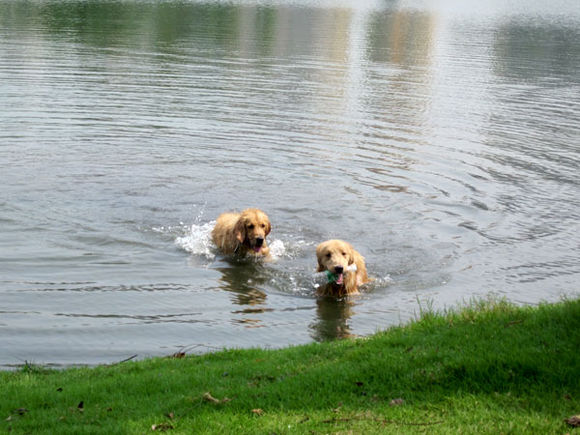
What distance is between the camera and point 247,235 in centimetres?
1451

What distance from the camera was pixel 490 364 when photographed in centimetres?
742

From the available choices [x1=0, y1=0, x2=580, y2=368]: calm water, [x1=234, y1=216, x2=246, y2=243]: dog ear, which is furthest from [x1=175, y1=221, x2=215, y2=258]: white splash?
[x1=234, y1=216, x2=246, y2=243]: dog ear

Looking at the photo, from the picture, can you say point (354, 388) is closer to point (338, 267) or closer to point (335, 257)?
point (338, 267)

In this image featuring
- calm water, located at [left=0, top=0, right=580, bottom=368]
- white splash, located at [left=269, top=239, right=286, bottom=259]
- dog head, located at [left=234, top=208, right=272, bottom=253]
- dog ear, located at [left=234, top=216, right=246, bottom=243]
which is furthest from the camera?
white splash, located at [left=269, top=239, right=286, bottom=259]

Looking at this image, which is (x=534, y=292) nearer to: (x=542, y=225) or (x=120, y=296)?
(x=542, y=225)

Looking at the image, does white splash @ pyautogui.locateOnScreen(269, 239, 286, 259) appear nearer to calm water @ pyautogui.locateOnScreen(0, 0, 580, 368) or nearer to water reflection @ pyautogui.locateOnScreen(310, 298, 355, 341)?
calm water @ pyautogui.locateOnScreen(0, 0, 580, 368)

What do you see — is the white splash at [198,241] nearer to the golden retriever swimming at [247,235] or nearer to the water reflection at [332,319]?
the golden retriever swimming at [247,235]

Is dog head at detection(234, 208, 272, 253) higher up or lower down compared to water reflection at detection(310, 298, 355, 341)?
higher up

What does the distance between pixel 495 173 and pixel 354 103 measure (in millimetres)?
10114

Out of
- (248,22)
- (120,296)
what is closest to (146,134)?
(120,296)

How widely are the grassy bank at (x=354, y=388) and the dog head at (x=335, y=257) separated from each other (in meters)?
3.64

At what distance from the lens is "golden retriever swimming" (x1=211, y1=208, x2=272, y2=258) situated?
570 inches

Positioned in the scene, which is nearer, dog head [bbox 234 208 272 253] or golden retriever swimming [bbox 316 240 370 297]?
golden retriever swimming [bbox 316 240 370 297]

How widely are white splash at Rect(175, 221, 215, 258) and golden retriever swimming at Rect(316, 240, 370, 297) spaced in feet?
9.47
